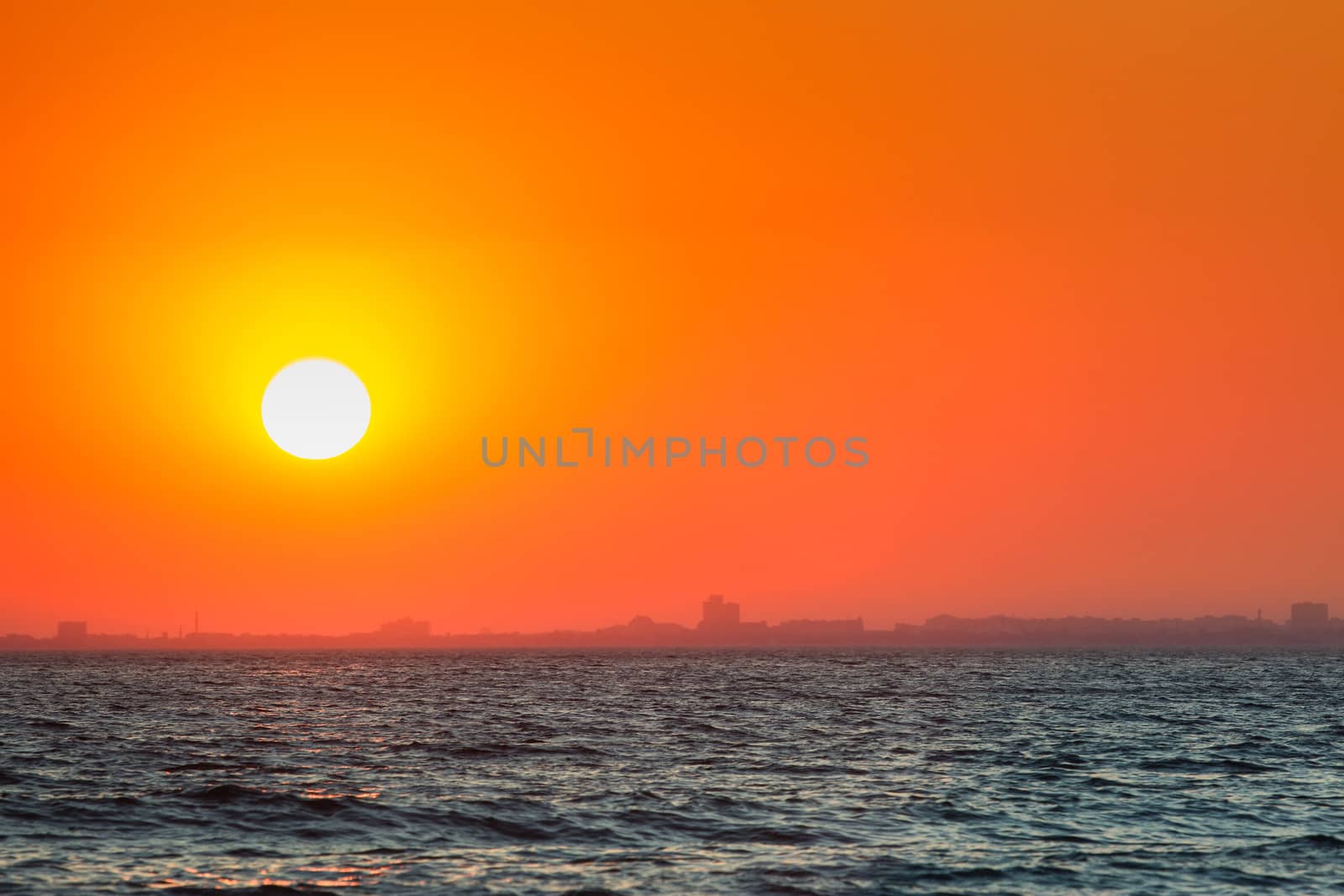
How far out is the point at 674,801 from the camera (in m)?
36.9

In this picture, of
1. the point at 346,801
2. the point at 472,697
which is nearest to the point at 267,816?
the point at 346,801

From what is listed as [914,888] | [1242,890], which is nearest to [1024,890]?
[914,888]

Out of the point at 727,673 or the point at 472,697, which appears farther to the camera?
the point at 727,673

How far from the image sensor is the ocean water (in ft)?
90.6

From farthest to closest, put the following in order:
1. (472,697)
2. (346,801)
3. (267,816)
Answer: (472,697)
(346,801)
(267,816)

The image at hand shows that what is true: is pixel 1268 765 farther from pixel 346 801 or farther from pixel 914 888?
pixel 346 801

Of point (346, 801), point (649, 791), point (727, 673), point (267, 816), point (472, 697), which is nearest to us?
point (267, 816)

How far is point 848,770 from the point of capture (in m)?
44.3

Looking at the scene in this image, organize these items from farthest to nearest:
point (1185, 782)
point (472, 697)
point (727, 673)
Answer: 1. point (727, 673)
2. point (472, 697)
3. point (1185, 782)

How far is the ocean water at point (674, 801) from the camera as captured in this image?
27.6 metres

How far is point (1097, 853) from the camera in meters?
30.1

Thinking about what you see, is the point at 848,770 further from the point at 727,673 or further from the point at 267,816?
the point at 727,673

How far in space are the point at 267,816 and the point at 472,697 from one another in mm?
58767

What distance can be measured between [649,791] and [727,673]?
120 meters
